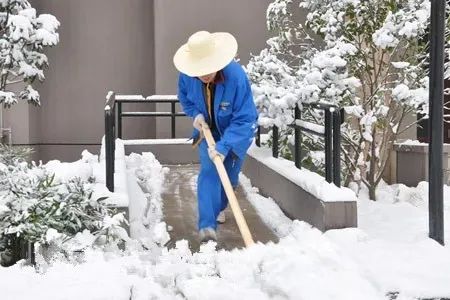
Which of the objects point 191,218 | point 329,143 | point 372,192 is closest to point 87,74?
point 372,192

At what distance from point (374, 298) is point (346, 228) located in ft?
5.28

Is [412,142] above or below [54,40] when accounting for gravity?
below

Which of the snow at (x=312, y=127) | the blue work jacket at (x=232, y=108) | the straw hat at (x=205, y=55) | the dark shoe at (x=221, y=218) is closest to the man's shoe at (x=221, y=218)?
the dark shoe at (x=221, y=218)

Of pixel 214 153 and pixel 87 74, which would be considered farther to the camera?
pixel 87 74

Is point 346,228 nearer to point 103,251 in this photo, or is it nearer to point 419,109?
point 103,251

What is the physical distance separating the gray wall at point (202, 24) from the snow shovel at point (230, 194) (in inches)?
231

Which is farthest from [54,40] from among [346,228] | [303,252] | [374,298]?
[374,298]

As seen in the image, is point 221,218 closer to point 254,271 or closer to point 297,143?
point 297,143

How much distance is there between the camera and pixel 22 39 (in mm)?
9531

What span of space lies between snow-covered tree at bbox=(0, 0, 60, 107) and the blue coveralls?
465 centimetres

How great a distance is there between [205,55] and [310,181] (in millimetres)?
1486

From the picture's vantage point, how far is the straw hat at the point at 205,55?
507 cm

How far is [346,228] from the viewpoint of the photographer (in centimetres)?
524

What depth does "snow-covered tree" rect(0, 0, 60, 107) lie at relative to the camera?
31.0 feet
